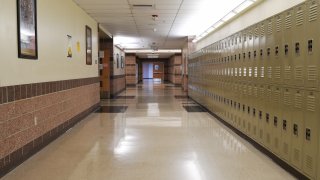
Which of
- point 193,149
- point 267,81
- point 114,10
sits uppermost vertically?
point 114,10

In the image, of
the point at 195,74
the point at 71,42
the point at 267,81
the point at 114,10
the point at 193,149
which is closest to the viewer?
the point at 267,81

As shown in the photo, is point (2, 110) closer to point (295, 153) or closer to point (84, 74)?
point (295, 153)

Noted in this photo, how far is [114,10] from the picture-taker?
742 cm

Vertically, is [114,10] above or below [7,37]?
above

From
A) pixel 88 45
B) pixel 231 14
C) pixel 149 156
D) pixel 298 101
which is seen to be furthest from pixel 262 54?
pixel 88 45

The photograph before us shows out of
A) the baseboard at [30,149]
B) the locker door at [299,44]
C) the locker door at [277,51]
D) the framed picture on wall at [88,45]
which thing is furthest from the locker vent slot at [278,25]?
the framed picture on wall at [88,45]

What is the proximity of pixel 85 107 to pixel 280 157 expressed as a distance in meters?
5.15

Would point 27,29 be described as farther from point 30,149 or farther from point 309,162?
point 309,162

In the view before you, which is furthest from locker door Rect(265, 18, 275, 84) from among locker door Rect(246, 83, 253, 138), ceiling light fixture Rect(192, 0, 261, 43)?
ceiling light fixture Rect(192, 0, 261, 43)

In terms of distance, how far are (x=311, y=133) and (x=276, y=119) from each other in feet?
2.79

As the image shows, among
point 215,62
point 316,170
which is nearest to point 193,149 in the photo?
point 316,170

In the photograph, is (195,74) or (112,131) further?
(195,74)

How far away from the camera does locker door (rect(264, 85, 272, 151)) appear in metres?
4.08

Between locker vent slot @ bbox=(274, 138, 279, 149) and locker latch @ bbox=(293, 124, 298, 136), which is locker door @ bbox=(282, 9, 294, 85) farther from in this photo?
locker vent slot @ bbox=(274, 138, 279, 149)
